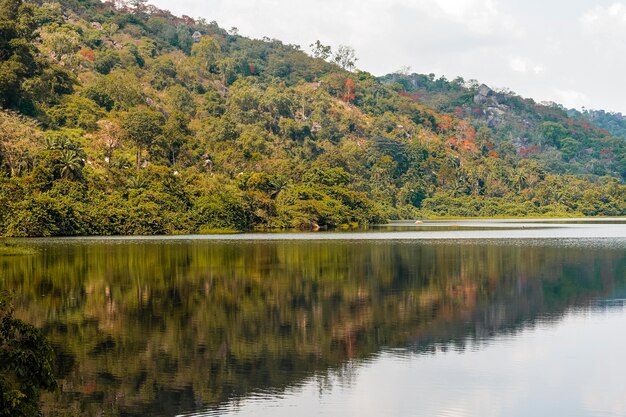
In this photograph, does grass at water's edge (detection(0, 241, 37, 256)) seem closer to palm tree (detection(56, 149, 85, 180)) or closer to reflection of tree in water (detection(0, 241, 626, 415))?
reflection of tree in water (detection(0, 241, 626, 415))

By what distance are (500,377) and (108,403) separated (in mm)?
10016

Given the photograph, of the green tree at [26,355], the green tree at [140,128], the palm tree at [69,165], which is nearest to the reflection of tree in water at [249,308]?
the green tree at [26,355]

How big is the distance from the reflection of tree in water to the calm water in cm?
9

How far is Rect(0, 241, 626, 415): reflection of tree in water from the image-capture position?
21234mm

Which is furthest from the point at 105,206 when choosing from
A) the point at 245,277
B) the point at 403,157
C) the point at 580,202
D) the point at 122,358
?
the point at 580,202

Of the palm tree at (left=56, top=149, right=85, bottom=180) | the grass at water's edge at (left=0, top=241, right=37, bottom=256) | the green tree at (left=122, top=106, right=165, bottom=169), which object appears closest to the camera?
the grass at water's edge at (left=0, top=241, right=37, bottom=256)

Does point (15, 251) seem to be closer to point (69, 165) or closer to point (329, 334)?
point (69, 165)

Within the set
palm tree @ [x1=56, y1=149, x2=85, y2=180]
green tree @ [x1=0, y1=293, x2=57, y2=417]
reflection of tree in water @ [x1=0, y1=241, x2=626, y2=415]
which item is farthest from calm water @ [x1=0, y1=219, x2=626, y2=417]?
palm tree @ [x1=56, y1=149, x2=85, y2=180]

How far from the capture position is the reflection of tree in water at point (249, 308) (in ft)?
69.7

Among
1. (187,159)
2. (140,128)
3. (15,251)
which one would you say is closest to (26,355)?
(15,251)

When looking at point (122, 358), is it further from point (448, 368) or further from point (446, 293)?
point (446, 293)

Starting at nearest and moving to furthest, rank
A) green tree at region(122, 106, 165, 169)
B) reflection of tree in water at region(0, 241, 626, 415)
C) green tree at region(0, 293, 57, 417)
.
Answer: green tree at region(0, 293, 57, 417)
reflection of tree in water at region(0, 241, 626, 415)
green tree at region(122, 106, 165, 169)

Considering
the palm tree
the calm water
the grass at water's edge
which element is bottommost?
the calm water

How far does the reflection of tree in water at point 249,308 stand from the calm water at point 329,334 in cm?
9
